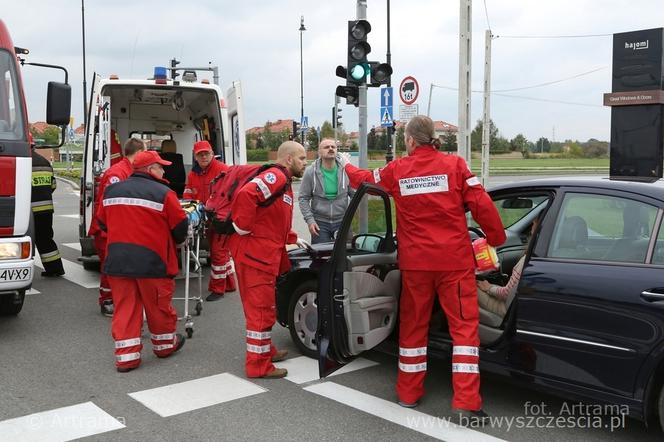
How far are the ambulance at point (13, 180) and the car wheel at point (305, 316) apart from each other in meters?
2.25

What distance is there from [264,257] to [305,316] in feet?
2.53

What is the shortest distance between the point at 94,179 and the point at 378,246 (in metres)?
4.33

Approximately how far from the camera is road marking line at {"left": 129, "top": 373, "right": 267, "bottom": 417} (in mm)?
4129

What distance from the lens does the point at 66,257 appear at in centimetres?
1007

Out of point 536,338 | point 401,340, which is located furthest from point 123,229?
point 536,338

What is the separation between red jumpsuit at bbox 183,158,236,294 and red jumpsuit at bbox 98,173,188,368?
7.01ft

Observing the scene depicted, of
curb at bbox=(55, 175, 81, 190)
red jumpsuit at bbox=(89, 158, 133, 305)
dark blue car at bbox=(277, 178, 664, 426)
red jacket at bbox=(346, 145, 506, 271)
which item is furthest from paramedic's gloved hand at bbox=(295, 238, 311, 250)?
curb at bbox=(55, 175, 81, 190)

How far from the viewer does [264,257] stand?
461 centimetres

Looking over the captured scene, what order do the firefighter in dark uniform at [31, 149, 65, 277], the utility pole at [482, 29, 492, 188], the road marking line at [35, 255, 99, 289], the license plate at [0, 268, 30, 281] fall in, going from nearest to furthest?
1. the license plate at [0, 268, 30, 281]
2. the firefighter in dark uniform at [31, 149, 65, 277]
3. the road marking line at [35, 255, 99, 289]
4. the utility pole at [482, 29, 492, 188]

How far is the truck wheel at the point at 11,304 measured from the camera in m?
6.28

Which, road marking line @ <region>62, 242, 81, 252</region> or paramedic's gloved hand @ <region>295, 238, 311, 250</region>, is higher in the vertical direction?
paramedic's gloved hand @ <region>295, 238, 311, 250</region>

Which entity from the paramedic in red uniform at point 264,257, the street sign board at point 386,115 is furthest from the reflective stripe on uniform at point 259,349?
the street sign board at point 386,115

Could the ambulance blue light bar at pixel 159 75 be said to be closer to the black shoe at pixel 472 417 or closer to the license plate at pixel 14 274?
the license plate at pixel 14 274

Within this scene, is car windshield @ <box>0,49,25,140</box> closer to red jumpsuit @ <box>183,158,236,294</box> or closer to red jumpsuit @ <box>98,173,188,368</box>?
red jumpsuit @ <box>98,173,188,368</box>
